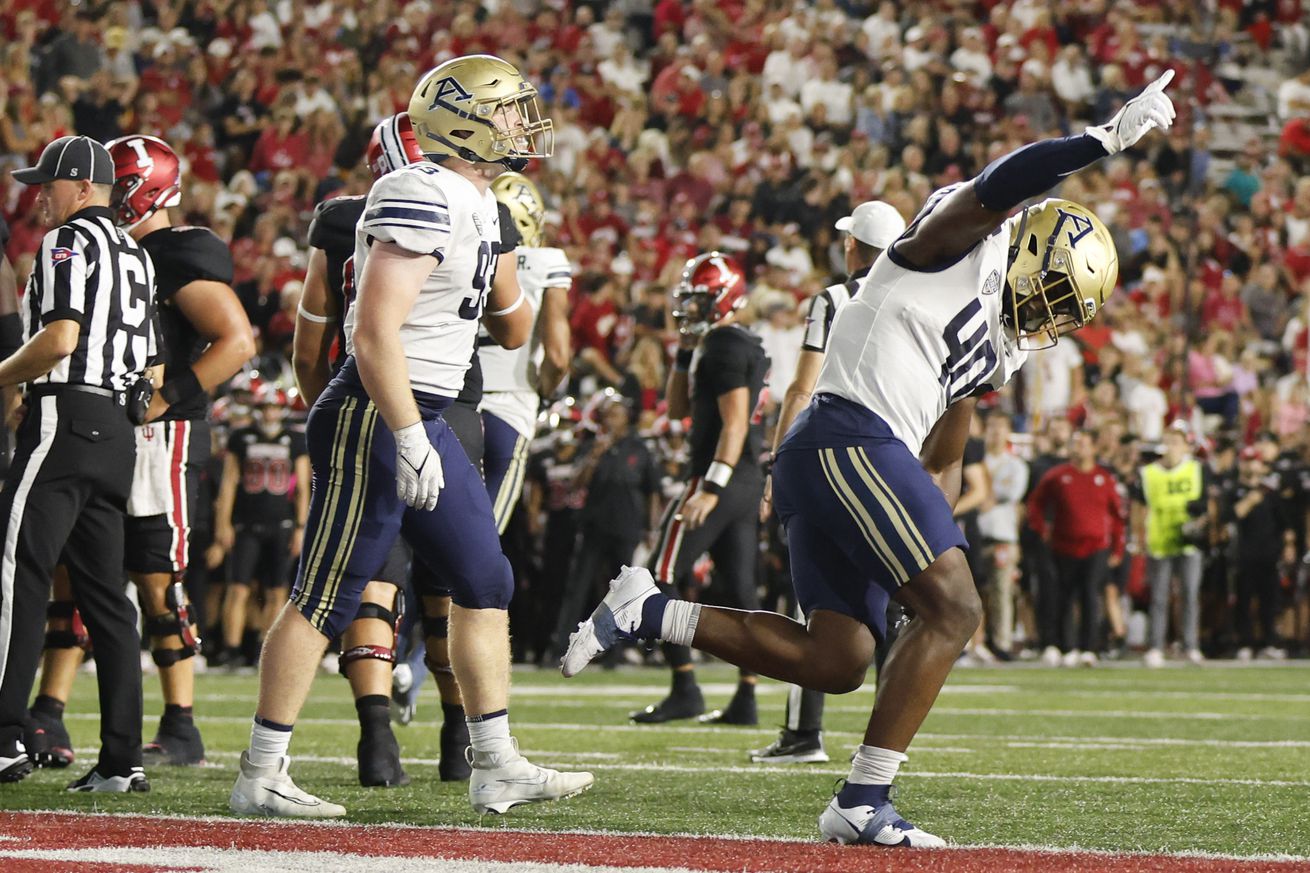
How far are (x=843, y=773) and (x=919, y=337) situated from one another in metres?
2.19

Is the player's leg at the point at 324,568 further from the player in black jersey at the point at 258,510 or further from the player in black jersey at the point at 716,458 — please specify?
the player in black jersey at the point at 258,510

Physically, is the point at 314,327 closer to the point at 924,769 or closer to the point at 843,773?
the point at 843,773

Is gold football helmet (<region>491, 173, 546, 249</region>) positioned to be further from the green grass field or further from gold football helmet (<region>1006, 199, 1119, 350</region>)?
gold football helmet (<region>1006, 199, 1119, 350</region>)

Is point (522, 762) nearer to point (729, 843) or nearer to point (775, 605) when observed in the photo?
point (729, 843)

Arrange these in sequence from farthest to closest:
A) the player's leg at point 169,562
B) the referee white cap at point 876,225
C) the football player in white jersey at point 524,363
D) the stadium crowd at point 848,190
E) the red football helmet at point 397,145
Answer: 1. the stadium crowd at point 848,190
2. the football player in white jersey at point 524,363
3. the referee white cap at point 876,225
4. the player's leg at point 169,562
5. the red football helmet at point 397,145

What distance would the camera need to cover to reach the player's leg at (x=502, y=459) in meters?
6.79

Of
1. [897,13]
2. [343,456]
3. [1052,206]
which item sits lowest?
[343,456]

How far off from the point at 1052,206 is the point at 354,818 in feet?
7.48

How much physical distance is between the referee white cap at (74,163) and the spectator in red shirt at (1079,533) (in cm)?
996

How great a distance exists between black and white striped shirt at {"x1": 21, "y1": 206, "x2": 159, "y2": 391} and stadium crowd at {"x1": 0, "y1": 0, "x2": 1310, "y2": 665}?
7772 millimetres

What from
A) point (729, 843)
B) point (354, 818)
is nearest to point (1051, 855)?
point (729, 843)

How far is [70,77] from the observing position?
18016 mm

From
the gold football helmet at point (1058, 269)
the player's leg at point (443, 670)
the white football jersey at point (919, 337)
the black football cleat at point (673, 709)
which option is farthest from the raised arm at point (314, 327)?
the black football cleat at point (673, 709)

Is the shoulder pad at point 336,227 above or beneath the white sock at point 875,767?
above
